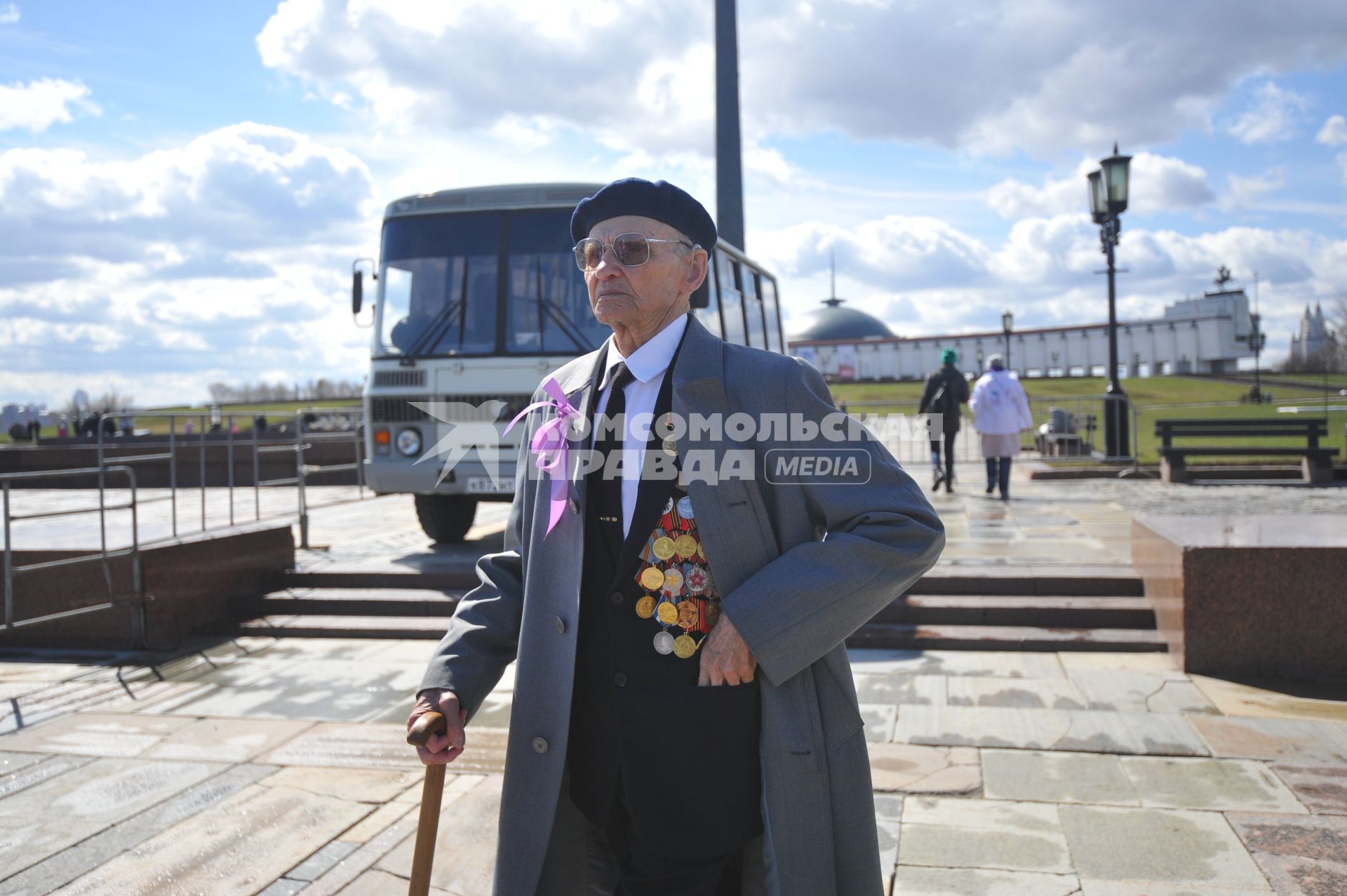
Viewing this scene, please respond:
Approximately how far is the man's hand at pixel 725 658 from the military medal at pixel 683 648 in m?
0.04

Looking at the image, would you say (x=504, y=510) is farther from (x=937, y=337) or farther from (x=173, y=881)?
(x=937, y=337)

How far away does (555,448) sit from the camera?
2.31 meters

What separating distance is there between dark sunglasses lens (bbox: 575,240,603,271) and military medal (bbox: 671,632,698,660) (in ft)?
2.76

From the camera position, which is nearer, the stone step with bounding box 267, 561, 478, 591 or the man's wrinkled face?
the man's wrinkled face

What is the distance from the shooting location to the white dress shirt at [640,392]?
220 centimetres

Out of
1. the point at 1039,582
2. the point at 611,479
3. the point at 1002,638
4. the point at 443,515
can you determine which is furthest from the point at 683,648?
the point at 443,515

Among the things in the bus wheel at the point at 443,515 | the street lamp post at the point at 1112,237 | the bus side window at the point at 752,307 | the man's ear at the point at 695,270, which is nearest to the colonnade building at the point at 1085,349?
the street lamp post at the point at 1112,237

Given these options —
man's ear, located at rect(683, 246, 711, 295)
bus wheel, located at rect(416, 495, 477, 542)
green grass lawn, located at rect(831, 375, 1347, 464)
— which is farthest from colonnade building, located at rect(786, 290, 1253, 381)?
man's ear, located at rect(683, 246, 711, 295)

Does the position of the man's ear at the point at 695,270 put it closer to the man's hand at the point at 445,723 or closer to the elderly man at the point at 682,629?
the elderly man at the point at 682,629

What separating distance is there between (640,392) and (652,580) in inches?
17.1

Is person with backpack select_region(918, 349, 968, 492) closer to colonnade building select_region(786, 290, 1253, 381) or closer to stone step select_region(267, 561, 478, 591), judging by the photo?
stone step select_region(267, 561, 478, 591)

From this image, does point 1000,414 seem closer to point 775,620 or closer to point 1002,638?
point 1002,638

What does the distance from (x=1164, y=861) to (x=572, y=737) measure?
2.49m

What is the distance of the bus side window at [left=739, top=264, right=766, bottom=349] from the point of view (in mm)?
12500
